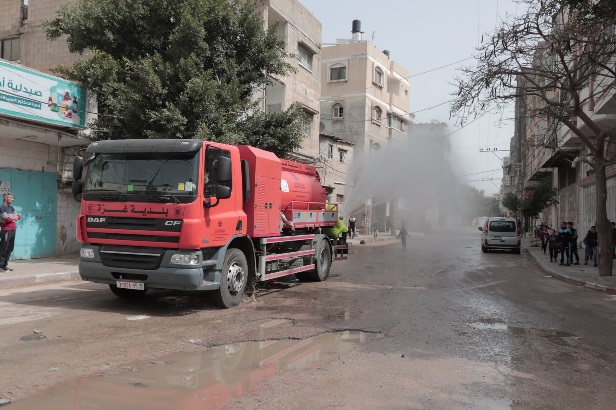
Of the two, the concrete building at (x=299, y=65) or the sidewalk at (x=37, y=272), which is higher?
the concrete building at (x=299, y=65)

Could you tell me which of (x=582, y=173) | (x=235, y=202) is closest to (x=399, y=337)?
(x=235, y=202)

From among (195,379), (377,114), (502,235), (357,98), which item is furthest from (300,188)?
(377,114)

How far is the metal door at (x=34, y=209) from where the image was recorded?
14.0m

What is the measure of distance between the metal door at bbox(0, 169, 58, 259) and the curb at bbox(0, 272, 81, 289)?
3.71 m

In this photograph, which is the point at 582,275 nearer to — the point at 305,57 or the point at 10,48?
the point at 305,57

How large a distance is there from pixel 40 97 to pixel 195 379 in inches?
448

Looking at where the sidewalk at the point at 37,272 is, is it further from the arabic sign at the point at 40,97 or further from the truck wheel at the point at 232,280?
the truck wheel at the point at 232,280

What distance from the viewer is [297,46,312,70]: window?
25.7 m

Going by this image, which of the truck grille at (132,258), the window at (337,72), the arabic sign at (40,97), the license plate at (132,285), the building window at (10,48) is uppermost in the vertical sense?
the window at (337,72)

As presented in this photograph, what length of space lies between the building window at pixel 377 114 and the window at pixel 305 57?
52.2 ft

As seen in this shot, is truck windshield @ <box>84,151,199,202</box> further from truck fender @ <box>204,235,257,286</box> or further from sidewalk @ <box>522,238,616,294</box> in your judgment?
sidewalk @ <box>522,238,616,294</box>

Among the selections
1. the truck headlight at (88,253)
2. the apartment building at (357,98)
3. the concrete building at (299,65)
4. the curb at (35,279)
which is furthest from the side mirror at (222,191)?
the apartment building at (357,98)

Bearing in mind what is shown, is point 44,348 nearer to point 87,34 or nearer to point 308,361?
point 308,361

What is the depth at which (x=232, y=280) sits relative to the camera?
819cm
